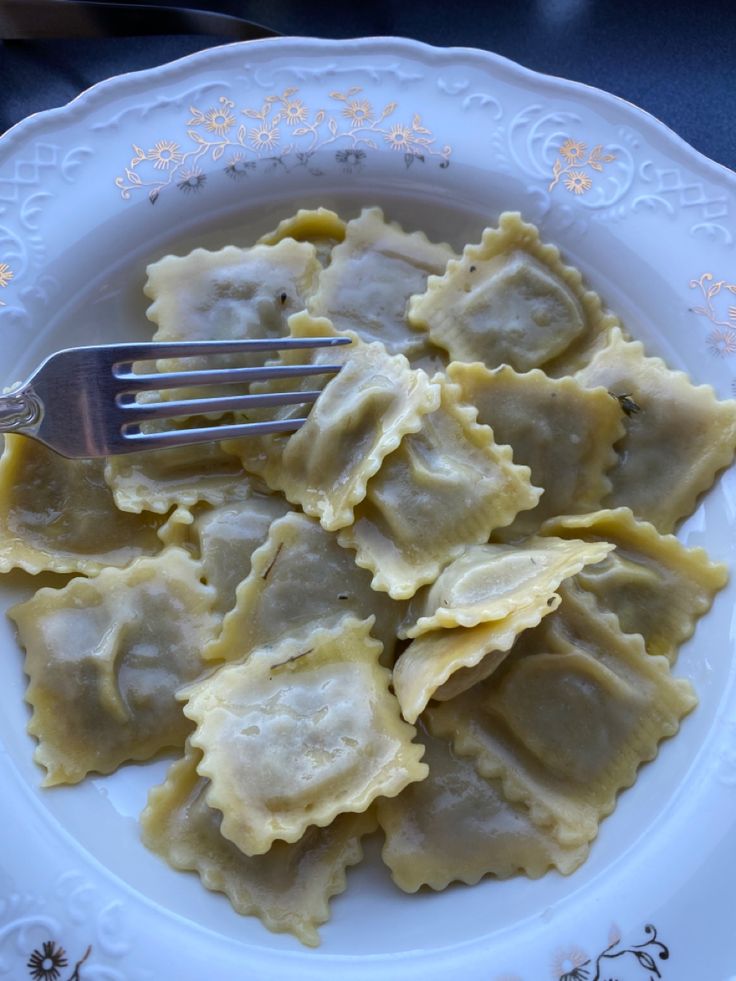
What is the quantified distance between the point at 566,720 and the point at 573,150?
1760 millimetres

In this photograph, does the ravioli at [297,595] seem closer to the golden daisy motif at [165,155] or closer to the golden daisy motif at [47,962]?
the golden daisy motif at [47,962]

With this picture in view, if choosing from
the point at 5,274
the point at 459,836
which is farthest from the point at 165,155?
the point at 459,836

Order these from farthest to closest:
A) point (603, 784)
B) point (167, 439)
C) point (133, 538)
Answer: point (133, 538), point (167, 439), point (603, 784)

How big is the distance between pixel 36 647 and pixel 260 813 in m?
0.78

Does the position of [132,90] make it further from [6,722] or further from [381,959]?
[381,959]

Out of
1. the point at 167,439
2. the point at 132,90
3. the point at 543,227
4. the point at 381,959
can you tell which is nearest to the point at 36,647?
the point at 167,439

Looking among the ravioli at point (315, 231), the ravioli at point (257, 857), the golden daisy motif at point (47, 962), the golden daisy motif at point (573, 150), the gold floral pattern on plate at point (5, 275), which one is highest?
the golden daisy motif at point (573, 150)

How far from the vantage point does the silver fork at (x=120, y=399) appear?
2.61 meters

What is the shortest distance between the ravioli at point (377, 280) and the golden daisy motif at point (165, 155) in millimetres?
571

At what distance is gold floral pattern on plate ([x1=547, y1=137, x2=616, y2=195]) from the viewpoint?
2.99 meters

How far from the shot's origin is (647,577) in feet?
8.96

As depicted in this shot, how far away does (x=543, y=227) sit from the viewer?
119 inches

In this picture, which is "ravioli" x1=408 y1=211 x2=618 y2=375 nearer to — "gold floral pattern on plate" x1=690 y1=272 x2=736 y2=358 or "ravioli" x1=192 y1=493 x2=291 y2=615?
"gold floral pattern on plate" x1=690 y1=272 x2=736 y2=358

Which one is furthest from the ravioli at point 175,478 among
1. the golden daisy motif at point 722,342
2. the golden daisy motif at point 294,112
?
the golden daisy motif at point 722,342
